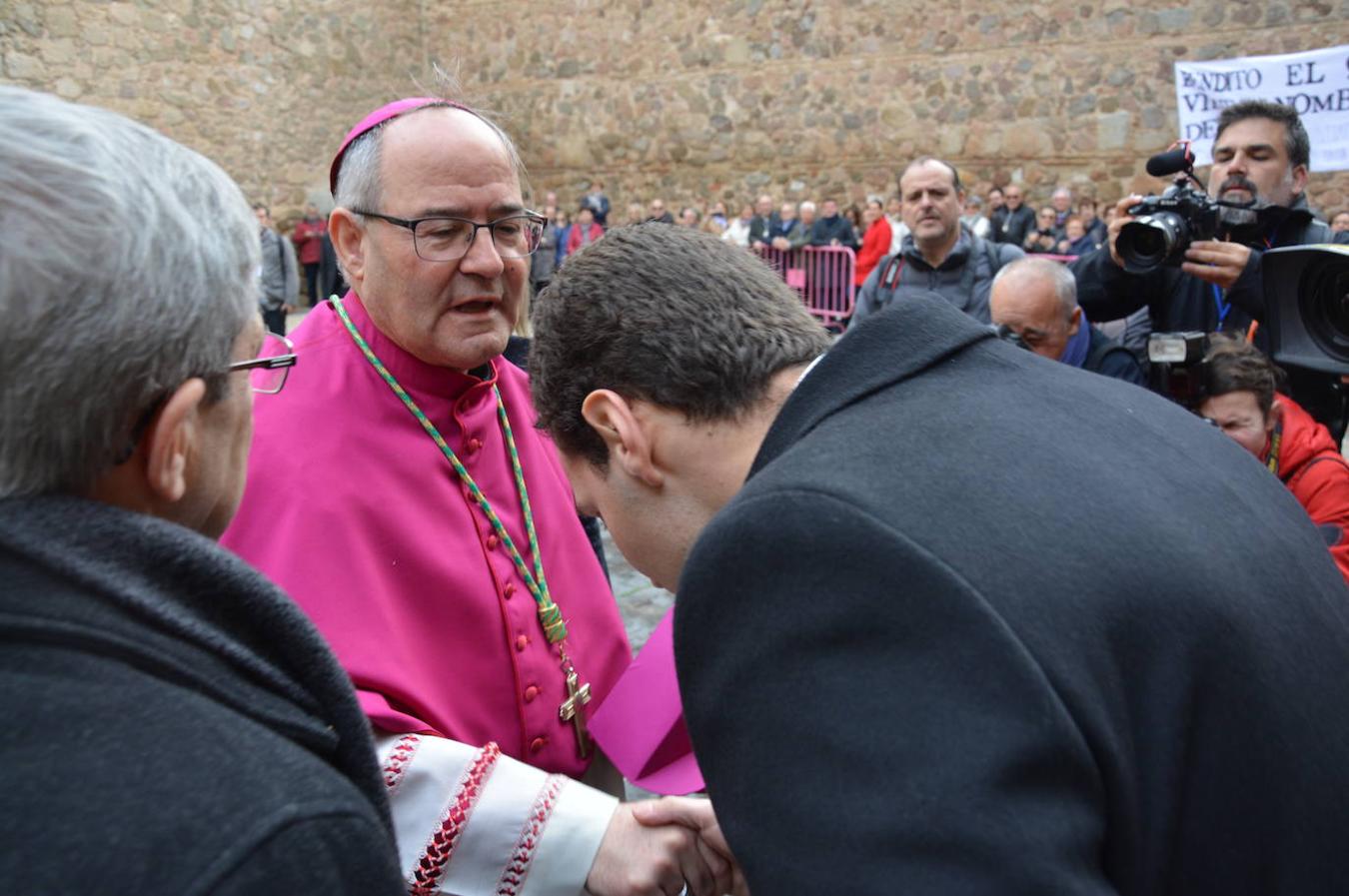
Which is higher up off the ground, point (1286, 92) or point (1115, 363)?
point (1286, 92)

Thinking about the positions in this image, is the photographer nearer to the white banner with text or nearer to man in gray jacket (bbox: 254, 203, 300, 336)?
A: the white banner with text

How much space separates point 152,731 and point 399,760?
0.86 metres

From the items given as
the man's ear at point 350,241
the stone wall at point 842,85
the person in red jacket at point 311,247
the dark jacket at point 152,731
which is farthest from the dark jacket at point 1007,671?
the person in red jacket at point 311,247

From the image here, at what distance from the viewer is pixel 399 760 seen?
1730 mm

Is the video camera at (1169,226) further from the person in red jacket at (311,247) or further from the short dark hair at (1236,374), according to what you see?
the person in red jacket at (311,247)

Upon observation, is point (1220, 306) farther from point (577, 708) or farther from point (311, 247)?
point (311, 247)

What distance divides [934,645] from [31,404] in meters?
0.76

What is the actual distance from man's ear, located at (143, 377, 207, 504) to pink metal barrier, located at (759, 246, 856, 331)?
12.1 metres

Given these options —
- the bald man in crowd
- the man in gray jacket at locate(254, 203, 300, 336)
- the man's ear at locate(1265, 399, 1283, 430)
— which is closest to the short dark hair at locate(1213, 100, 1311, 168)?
the bald man in crowd

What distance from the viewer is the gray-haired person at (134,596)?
876mm

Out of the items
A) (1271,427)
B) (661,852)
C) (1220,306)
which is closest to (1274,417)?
(1271,427)

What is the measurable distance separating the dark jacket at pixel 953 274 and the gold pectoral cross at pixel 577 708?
143 inches

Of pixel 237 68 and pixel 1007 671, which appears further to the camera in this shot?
pixel 237 68

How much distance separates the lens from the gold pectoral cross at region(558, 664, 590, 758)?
2072mm
